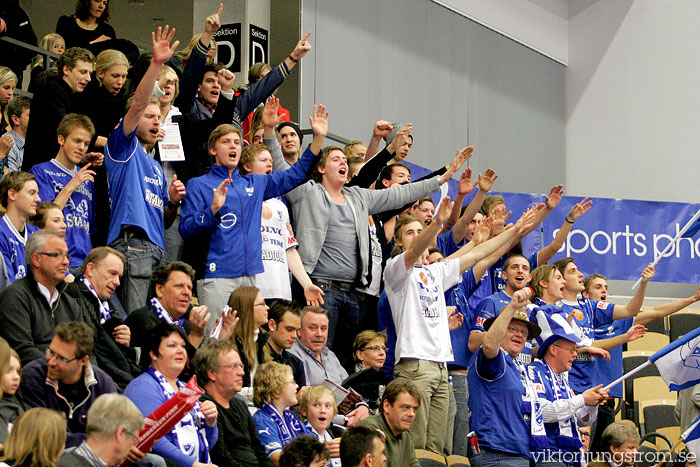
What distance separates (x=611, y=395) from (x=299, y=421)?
12.5ft

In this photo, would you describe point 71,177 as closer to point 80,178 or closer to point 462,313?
point 80,178

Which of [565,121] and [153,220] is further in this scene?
[565,121]

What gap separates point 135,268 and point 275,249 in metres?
1.17

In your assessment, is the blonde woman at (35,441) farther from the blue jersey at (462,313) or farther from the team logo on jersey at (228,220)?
the blue jersey at (462,313)

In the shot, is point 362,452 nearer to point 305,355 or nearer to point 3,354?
point 305,355

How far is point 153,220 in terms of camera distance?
20.3 feet

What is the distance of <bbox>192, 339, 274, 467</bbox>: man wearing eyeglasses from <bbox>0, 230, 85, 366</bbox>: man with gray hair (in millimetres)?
688

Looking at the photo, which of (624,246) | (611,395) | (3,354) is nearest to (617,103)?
(624,246)

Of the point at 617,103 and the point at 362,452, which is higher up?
the point at 617,103

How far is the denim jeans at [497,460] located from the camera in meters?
5.98

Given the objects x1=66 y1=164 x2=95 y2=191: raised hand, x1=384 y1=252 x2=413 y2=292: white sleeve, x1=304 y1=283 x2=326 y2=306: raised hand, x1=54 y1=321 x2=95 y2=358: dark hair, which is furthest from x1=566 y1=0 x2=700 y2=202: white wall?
x1=54 y1=321 x2=95 y2=358: dark hair

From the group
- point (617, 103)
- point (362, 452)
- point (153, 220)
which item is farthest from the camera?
point (617, 103)

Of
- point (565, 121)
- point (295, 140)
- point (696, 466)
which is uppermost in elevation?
point (565, 121)

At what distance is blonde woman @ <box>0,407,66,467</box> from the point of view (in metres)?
3.61
